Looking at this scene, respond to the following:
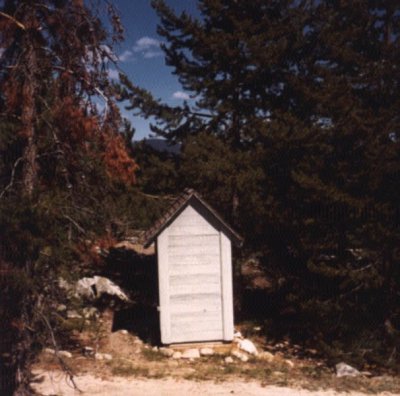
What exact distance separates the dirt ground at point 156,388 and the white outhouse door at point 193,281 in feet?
7.07

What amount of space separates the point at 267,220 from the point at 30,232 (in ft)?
26.6

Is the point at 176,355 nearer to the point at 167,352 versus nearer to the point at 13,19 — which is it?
the point at 167,352

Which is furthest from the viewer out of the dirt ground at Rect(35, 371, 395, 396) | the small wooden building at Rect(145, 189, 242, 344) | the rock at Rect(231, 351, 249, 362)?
the small wooden building at Rect(145, 189, 242, 344)

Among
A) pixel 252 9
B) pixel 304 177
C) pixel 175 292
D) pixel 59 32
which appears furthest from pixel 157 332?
pixel 252 9

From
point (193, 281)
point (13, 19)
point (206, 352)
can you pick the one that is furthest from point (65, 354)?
point (13, 19)

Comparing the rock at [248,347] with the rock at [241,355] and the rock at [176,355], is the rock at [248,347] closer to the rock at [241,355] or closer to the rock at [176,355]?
the rock at [241,355]

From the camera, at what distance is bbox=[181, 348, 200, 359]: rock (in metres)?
11.8

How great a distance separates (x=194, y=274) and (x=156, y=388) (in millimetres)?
3354

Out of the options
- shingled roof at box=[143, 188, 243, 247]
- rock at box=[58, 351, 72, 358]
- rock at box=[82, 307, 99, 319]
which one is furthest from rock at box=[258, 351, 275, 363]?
rock at box=[82, 307, 99, 319]

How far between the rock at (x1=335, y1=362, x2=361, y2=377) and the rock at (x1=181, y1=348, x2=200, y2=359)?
357 centimetres

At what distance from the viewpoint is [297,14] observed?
1430 cm

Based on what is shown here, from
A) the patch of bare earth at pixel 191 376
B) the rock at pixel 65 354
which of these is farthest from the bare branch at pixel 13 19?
the rock at pixel 65 354

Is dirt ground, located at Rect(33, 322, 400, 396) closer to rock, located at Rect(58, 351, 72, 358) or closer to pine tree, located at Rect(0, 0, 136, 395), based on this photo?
rock, located at Rect(58, 351, 72, 358)

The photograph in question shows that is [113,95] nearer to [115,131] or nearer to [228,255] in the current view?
[115,131]
